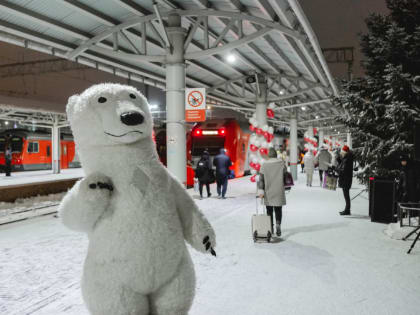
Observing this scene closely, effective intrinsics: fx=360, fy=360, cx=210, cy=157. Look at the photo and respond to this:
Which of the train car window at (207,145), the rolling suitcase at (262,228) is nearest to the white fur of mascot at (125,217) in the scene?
the rolling suitcase at (262,228)

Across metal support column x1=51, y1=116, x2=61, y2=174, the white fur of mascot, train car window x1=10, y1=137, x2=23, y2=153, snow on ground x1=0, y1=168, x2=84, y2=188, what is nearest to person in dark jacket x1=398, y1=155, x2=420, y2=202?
the white fur of mascot

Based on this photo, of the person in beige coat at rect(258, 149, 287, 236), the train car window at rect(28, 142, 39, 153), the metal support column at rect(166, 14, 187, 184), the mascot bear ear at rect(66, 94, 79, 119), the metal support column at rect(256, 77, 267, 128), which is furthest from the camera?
the train car window at rect(28, 142, 39, 153)

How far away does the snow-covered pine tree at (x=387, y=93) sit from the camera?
736cm

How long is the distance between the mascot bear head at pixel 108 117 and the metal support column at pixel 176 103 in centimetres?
677

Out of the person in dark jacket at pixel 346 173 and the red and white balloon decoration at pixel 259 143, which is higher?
the red and white balloon decoration at pixel 259 143

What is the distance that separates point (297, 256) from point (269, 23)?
16.5 feet

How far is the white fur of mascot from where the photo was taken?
2.01 metres

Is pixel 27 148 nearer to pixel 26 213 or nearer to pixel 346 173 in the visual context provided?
pixel 26 213

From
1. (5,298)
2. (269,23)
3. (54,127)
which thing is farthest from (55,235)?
(54,127)

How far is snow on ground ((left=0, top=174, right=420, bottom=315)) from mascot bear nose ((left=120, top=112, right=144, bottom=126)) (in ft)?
6.87

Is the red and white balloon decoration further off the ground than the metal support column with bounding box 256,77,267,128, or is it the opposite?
the metal support column with bounding box 256,77,267,128

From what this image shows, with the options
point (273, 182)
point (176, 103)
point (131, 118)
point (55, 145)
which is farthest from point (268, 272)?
point (55, 145)

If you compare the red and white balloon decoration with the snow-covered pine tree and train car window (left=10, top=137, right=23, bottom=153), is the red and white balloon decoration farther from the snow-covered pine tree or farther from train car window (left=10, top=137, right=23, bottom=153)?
train car window (left=10, top=137, right=23, bottom=153)

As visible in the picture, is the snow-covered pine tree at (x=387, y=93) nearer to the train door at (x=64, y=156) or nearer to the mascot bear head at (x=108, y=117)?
the mascot bear head at (x=108, y=117)
